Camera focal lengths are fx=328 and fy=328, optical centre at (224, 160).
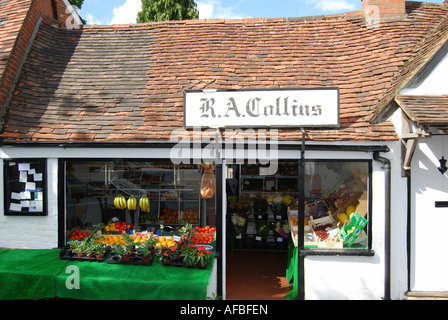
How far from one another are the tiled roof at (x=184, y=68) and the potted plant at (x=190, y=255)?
2.08 meters

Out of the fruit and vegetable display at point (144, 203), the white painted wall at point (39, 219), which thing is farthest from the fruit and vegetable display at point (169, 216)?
the white painted wall at point (39, 219)

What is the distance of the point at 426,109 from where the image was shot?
554 centimetres

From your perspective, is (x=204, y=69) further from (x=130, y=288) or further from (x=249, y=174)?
(x=130, y=288)

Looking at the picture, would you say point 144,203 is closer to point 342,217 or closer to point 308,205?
point 308,205

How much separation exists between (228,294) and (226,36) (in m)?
6.35

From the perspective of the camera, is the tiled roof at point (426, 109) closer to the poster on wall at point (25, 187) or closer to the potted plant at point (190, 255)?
the potted plant at point (190, 255)

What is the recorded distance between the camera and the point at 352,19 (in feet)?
28.7

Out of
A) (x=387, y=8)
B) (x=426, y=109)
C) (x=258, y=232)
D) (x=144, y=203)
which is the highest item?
(x=387, y=8)

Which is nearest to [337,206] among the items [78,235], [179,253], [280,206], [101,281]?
[280,206]

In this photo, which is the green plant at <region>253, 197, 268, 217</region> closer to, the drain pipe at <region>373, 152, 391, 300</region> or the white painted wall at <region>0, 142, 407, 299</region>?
the white painted wall at <region>0, 142, 407, 299</region>

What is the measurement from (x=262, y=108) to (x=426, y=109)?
2.76m

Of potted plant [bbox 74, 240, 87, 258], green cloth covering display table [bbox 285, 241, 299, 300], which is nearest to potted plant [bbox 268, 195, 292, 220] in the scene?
green cloth covering display table [bbox 285, 241, 299, 300]

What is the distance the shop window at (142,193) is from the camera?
7.51 m

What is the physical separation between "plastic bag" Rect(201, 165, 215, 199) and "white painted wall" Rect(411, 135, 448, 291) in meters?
3.65
